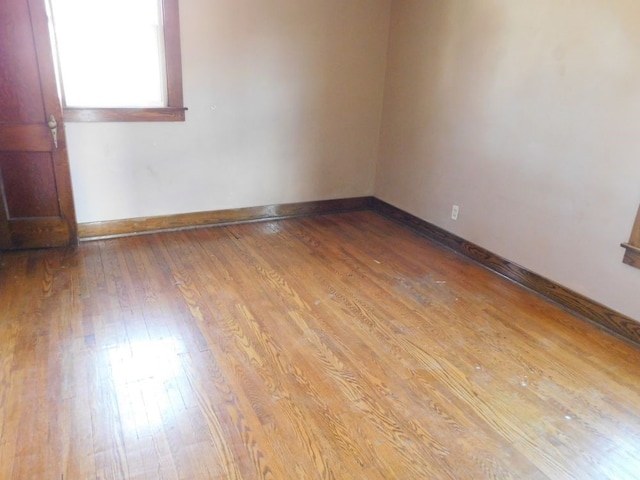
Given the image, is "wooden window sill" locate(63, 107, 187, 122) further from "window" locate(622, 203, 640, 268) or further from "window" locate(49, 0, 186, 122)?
"window" locate(622, 203, 640, 268)

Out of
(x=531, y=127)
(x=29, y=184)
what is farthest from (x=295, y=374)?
(x=29, y=184)

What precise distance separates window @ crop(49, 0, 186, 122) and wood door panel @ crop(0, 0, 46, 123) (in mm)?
266

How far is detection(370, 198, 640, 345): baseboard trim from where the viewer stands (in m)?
2.58

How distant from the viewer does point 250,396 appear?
1983 millimetres

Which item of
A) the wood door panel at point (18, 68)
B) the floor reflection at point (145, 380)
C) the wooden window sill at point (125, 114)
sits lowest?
the floor reflection at point (145, 380)

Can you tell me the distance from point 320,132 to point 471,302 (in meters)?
2.18

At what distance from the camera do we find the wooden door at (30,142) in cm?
287

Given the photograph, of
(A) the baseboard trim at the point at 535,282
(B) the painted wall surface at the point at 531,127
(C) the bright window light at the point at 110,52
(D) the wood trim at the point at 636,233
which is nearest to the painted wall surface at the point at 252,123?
(C) the bright window light at the point at 110,52

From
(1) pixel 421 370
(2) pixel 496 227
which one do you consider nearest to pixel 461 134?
(2) pixel 496 227

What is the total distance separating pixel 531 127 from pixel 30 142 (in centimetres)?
336

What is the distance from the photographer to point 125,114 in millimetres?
3457

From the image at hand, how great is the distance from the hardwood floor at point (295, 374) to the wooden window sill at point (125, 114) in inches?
39.7

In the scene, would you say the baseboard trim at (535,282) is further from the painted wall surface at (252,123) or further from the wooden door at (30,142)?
the wooden door at (30,142)

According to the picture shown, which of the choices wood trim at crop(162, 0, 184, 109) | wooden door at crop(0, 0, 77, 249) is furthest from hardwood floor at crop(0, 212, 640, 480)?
wood trim at crop(162, 0, 184, 109)
